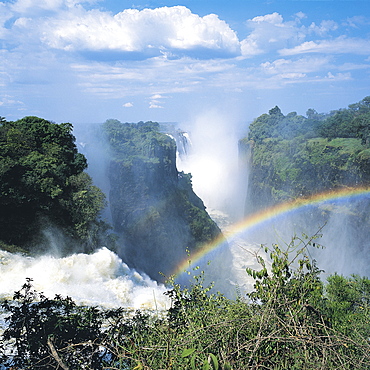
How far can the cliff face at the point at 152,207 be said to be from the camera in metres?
29.1

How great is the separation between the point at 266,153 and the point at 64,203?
30826mm

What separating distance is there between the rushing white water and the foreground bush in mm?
5538

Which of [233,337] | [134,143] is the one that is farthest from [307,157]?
[233,337]

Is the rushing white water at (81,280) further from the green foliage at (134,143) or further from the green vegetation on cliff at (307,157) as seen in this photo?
the green vegetation on cliff at (307,157)

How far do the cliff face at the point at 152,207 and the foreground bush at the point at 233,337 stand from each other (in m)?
18.9

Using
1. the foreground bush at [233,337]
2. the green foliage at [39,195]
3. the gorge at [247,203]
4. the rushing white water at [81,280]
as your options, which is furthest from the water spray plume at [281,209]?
the foreground bush at [233,337]

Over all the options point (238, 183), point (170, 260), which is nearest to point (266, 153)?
point (238, 183)

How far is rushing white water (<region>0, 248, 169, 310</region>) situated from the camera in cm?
1327

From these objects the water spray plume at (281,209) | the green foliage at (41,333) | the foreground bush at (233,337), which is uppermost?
the foreground bush at (233,337)

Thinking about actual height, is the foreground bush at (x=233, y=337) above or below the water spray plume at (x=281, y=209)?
above

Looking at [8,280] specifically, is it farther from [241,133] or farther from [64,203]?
[241,133]

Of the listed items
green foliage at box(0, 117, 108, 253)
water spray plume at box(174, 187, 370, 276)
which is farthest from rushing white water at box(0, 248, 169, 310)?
water spray plume at box(174, 187, 370, 276)

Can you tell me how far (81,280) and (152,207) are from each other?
666 inches

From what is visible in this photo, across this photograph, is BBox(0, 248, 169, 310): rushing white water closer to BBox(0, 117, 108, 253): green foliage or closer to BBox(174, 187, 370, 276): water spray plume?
BBox(0, 117, 108, 253): green foliage
